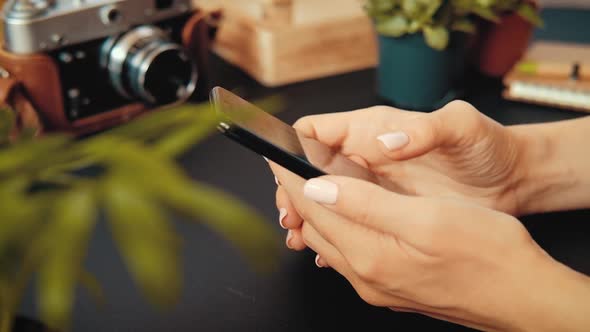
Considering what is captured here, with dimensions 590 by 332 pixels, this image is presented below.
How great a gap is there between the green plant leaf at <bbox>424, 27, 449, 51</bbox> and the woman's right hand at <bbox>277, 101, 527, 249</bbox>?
0.63 ft

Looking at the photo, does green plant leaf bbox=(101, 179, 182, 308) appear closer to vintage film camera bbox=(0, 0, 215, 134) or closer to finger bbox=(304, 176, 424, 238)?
finger bbox=(304, 176, 424, 238)

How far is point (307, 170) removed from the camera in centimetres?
47

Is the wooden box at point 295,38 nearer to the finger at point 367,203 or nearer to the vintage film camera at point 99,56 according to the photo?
the vintage film camera at point 99,56

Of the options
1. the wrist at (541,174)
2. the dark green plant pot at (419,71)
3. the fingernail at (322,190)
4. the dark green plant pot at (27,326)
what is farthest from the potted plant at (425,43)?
the dark green plant pot at (27,326)

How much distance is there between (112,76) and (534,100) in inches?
21.3

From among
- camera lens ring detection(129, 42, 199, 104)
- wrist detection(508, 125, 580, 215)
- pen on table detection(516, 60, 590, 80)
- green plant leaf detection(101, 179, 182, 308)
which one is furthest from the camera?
pen on table detection(516, 60, 590, 80)

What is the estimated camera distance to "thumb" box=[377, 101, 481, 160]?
529 millimetres

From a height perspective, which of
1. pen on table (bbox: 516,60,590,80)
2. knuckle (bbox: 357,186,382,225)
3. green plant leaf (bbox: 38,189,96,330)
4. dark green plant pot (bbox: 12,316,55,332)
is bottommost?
pen on table (bbox: 516,60,590,80)

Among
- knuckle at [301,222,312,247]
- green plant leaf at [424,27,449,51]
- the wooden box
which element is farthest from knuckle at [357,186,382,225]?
the wooden box

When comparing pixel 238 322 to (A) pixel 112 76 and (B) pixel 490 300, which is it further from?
(A) pixel 112 76

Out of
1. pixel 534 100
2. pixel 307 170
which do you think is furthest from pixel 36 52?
pixel 534 100

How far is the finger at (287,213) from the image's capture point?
0.57 metres

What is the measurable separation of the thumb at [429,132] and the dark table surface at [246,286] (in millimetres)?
125

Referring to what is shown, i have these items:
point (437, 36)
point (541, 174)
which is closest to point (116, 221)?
point (541, 174)
